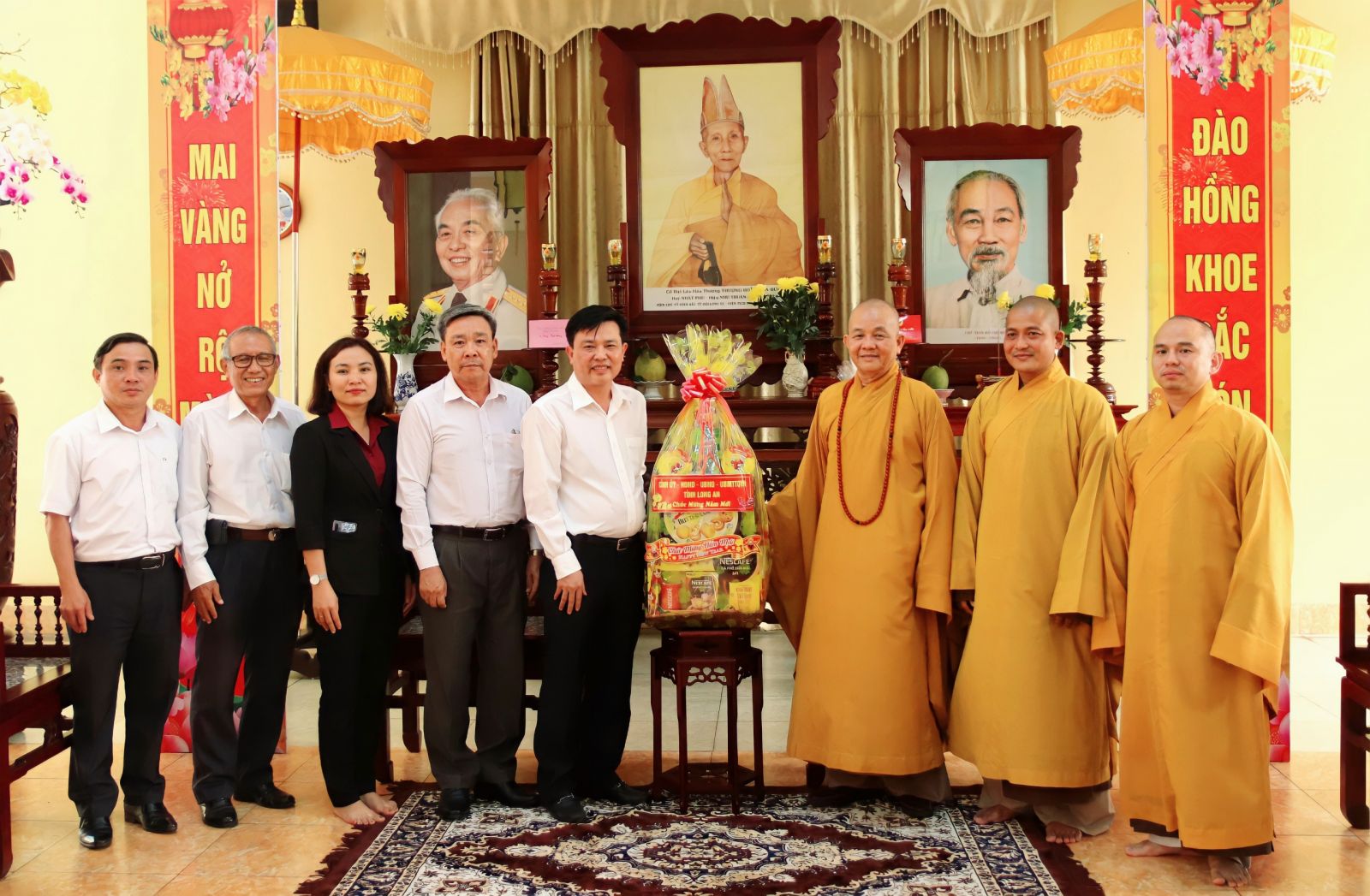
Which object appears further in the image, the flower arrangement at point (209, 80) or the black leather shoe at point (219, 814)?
the flower arrangement at point (209, 80)

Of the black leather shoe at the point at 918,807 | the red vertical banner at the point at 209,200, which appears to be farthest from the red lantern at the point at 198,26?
the black leather shoe at the point at 918,807

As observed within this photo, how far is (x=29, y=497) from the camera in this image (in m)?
6.39

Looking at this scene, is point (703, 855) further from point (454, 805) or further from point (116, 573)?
point (116, 573)

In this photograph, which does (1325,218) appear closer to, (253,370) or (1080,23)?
(1080,23)

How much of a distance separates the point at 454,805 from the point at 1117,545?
1.94 meters

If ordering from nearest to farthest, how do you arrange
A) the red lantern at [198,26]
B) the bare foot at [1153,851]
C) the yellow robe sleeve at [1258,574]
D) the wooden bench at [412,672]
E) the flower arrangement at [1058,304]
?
the yellow robe sleeve at [1258,574]
the bare foot at [1153,851]
the wooden bench at [412,672]
the red lantern at [198,26]
the flower arrangement at [1058,304]

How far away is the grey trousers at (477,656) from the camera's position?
3.45 meters

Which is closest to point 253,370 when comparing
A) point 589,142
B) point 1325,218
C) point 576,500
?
point 576,500

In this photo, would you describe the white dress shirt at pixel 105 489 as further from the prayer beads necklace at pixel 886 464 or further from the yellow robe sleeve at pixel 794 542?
the prayer beads necklace at pixel 886 464

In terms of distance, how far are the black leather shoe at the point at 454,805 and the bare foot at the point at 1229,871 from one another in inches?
77.1

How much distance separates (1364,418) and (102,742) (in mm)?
5843

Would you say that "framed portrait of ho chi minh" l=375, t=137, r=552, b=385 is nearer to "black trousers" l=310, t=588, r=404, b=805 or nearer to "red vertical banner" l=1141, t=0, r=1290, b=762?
"black trousers" l=310, t=588, r=404, b=805

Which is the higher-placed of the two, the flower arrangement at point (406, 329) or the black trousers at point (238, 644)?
the flower arrangement at point (406, 329)

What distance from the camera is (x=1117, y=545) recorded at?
3.22m
